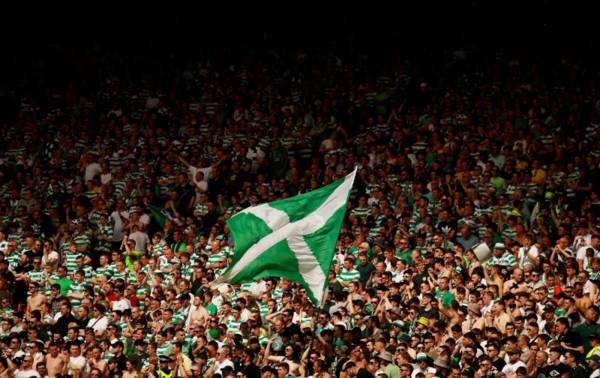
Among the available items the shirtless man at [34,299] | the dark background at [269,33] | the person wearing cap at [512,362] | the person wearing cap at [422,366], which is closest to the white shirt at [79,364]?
the shirtless man at [34,299]

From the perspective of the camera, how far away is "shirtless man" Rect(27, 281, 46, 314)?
2244cm

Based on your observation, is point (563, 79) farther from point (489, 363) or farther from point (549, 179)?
point (489, 363)

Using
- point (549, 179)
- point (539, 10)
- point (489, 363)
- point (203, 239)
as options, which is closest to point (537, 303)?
point (489, 363)

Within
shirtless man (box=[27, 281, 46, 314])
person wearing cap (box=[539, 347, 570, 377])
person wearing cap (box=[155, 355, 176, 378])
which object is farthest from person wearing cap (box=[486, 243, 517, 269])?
shirtless man (box=[27, 281, 46, 314])

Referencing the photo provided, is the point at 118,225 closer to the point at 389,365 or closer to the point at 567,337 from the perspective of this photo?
the point at 389,365

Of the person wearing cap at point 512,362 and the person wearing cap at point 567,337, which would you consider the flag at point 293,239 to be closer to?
the person wearing cap at point 512,362

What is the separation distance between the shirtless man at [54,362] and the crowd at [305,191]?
3 centimetres

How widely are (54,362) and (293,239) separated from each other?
5.62m

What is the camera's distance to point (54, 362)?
2033 cm

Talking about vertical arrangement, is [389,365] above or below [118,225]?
above

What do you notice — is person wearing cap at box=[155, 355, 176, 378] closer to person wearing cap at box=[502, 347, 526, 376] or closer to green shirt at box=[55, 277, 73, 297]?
green shirt at box=[55, 277, 73, 297]

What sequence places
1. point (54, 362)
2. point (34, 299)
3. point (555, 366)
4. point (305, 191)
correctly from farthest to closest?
point (305, 191), point (34, 299), point (54, 362), point (555, 366)

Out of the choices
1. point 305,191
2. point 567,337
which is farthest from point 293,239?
point 305,191

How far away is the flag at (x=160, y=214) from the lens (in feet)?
81.4
